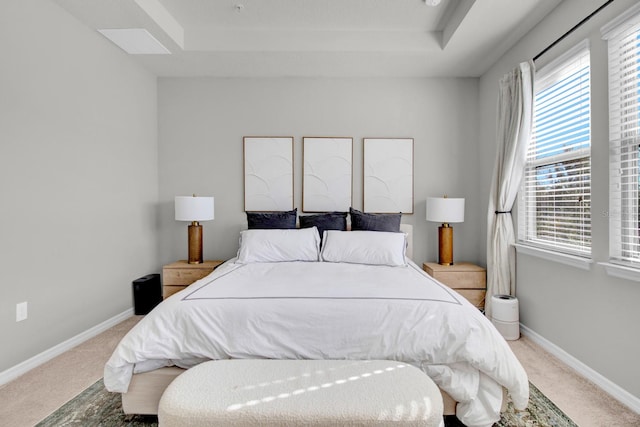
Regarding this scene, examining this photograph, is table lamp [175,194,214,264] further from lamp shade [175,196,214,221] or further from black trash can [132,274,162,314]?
black trash can [132,274,162,314]

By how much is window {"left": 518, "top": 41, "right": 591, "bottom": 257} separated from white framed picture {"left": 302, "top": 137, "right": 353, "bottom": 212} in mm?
1799

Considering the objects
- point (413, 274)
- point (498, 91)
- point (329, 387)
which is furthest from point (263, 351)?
point (498, 91)

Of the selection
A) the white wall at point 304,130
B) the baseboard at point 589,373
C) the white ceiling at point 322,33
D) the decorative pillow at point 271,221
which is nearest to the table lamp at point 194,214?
the white wall at point 304,130

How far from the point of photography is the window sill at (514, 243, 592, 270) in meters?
2.27

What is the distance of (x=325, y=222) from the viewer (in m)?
3.55

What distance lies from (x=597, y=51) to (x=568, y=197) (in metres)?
1.02

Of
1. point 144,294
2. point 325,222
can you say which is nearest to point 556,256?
point 325,222

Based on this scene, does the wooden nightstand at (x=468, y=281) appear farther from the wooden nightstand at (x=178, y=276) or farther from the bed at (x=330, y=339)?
the wooden nightstand at (x=178, y=276)

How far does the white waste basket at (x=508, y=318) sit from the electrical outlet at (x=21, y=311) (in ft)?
12.2

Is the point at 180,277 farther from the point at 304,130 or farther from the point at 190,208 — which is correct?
the point at 304,130

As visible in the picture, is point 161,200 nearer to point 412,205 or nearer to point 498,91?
point 412,205

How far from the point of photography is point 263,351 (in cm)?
177

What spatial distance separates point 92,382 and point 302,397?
1688mm

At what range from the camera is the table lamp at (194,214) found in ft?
11.4
